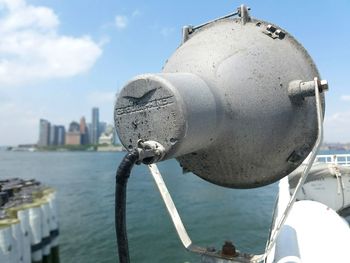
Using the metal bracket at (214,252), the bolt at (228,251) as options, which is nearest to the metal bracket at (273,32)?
the metal bracket at (214,252)

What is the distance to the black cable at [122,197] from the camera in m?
2.35

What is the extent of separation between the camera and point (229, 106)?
2.83 m

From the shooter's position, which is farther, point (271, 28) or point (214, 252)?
point (271, 28)

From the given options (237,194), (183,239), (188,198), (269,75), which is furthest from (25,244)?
(237,194)

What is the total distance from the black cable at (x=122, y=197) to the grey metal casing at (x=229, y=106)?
0.79 ft

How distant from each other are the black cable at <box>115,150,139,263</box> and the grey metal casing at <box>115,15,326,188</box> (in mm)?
241

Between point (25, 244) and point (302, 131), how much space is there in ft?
44.2

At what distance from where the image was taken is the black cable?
7.70 ft

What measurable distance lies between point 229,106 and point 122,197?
1.14 metres

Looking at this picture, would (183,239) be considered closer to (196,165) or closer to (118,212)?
(196,165)

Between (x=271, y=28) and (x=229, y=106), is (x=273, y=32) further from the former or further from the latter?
(x=229, y=106)

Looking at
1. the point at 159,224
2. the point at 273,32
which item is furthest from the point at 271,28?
the point at 159,224

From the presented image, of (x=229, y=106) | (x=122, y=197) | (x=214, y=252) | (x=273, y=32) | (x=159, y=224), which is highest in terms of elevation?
(x=273, y=32)

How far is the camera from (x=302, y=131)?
3283mm
